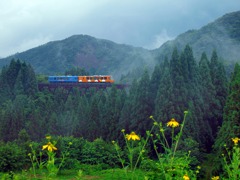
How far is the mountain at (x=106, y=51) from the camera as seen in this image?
3031 inches

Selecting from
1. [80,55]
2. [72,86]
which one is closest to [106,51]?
[80,55]

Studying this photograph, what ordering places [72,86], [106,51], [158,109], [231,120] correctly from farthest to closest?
[106,51], [72,86], [158,109], [231,120]

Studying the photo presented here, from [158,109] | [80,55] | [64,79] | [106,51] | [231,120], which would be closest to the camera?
[231,120]

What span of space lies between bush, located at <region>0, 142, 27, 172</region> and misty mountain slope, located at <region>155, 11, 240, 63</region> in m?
52.3

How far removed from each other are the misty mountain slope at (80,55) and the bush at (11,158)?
279 ft

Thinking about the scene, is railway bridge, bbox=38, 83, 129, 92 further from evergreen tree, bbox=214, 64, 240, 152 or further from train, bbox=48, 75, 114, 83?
evergreen tree, bbox=214, 64, 240, 152

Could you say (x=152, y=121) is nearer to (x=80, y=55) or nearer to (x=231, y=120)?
(x=231, y=120)

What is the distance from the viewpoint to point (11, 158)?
15.6m

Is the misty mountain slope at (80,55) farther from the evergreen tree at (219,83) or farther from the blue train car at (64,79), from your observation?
the evergreen tree at (219,83)

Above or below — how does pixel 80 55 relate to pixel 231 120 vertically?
above

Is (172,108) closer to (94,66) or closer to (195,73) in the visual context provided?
(195,73)

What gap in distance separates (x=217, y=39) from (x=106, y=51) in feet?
169

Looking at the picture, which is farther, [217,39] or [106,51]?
[106,51]

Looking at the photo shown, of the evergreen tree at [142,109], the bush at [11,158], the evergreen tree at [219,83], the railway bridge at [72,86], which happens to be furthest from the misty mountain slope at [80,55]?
the bush at [11,158]
